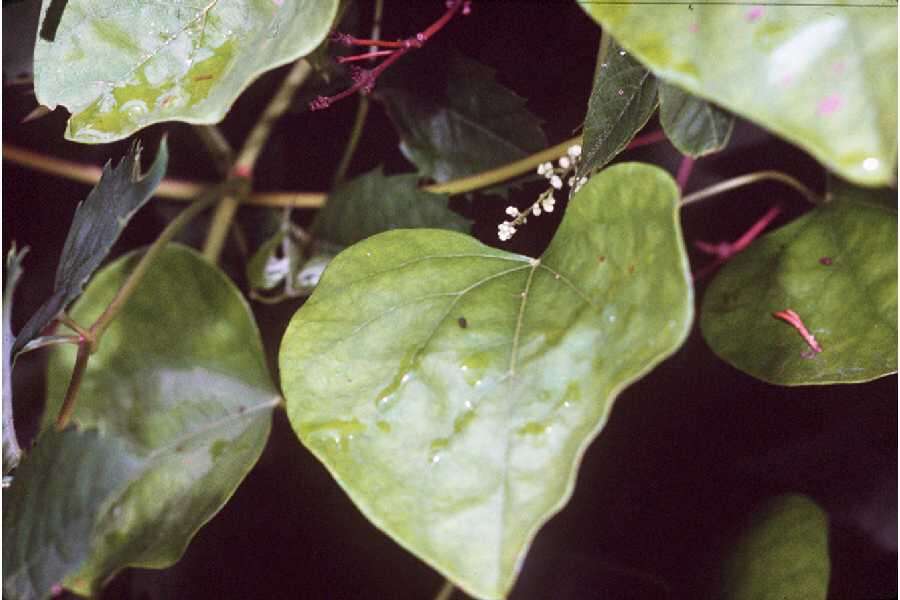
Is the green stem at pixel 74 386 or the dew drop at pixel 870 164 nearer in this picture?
the dew drop at pixel 870 164

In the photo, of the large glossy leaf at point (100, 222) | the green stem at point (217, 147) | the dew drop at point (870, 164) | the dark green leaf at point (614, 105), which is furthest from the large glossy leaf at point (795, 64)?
the green stem at point (217, 147)

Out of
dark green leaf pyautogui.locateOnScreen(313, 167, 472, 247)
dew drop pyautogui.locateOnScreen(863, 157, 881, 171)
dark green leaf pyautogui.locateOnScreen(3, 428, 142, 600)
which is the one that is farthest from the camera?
dark green leaf pyautogui.locateOnScreen(313, 167, 472, 247)

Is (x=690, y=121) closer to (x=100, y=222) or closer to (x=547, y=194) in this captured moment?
(x=547, y=194)

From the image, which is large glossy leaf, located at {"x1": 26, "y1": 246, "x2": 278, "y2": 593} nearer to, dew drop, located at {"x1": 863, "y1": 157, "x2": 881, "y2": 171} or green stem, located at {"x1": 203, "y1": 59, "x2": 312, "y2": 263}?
green stem, located at {"x1": 203, "y1": 59, "x2": 312, "y2": 263}

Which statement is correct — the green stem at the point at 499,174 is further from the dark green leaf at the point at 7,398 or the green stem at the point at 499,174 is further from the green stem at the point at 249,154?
the dark green leaf at the point at 7,398

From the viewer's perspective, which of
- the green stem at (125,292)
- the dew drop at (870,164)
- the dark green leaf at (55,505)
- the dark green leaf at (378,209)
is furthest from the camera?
the dark green leaf at (378,209)

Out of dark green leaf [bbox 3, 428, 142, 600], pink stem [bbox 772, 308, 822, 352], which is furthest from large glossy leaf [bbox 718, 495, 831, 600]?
dark green leaf [bbox 3, 428, 142, 600]

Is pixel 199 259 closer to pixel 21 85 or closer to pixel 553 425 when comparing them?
pixel 21 85
